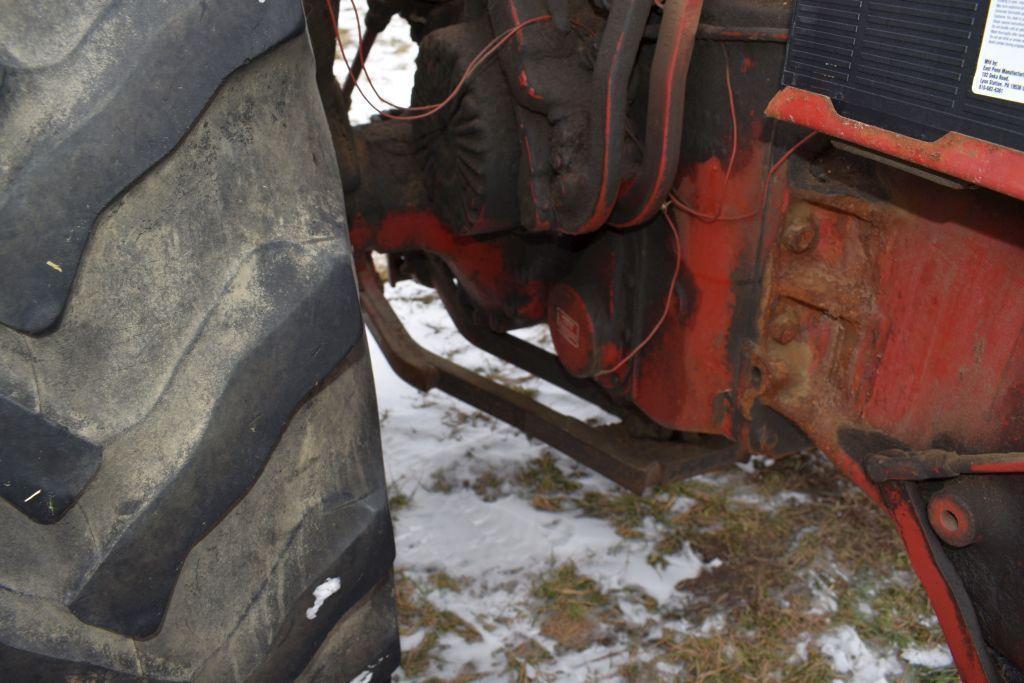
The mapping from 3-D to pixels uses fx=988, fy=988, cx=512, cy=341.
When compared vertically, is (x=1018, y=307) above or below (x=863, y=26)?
below

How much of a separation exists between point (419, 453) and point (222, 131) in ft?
5.34

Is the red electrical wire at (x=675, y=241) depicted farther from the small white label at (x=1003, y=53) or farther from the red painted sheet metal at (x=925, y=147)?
the small white label at (x=1003, y=53)

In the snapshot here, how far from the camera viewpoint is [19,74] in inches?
29.0

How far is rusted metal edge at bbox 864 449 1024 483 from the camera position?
86cm

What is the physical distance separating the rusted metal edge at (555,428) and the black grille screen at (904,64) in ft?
2.51

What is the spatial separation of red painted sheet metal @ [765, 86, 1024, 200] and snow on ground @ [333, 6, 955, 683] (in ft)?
3.74

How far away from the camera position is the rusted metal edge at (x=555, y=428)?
156cm

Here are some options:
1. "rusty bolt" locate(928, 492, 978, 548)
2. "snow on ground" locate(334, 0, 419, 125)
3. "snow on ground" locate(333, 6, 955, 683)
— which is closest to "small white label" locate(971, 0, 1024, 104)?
"rusty bolt" locate(928, 492, 978, 548)

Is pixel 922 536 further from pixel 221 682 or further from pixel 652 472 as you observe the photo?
pixel 221 682

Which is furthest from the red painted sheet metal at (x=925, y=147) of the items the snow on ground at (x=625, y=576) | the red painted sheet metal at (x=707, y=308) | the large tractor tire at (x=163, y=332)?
the snow on ground at (x=625, y=576)

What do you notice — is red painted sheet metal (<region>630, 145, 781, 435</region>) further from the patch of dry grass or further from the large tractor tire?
the patch of dry grass

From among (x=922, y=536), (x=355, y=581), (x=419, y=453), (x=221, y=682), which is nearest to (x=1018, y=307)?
(x=922, y=536)

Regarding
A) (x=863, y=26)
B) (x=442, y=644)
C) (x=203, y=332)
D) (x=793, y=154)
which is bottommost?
(x=442, y=644)

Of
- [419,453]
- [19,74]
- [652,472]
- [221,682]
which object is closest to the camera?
[19,74]
